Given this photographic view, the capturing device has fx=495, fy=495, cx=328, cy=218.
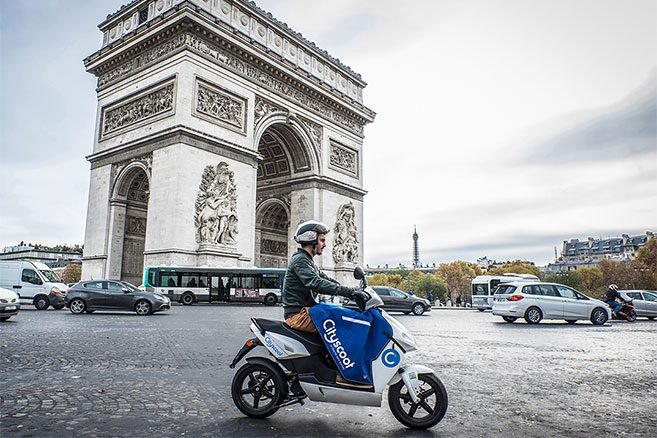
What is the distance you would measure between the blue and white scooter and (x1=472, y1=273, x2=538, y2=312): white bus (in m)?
29.5

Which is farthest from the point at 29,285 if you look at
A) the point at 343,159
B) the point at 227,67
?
the point at 343,159

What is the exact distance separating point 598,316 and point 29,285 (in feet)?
64.1

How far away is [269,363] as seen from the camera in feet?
11.9

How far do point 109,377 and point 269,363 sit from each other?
2258mm

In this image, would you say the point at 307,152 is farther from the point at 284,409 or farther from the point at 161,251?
the point at 284,409

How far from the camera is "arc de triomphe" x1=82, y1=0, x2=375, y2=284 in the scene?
72.6ft

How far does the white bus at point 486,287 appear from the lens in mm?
31764

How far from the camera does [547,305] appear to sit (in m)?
15.2

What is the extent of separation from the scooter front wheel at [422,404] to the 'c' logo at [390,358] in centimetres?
18

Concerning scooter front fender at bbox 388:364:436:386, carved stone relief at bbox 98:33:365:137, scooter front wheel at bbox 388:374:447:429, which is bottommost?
scooter front wheel at bbox 388:374:447:429

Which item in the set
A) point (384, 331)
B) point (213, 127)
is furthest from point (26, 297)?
point (384, 331)

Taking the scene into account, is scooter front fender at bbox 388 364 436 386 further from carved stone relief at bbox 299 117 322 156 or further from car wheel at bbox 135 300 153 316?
carved stone relief at bbox 299 117 322 156

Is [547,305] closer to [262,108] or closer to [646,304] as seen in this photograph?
[646,304]

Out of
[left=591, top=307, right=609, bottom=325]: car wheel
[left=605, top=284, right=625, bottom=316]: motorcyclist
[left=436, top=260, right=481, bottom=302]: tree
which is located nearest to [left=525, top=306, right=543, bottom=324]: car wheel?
[left=591, top=307, right=609, bottom=325]: car wheel
